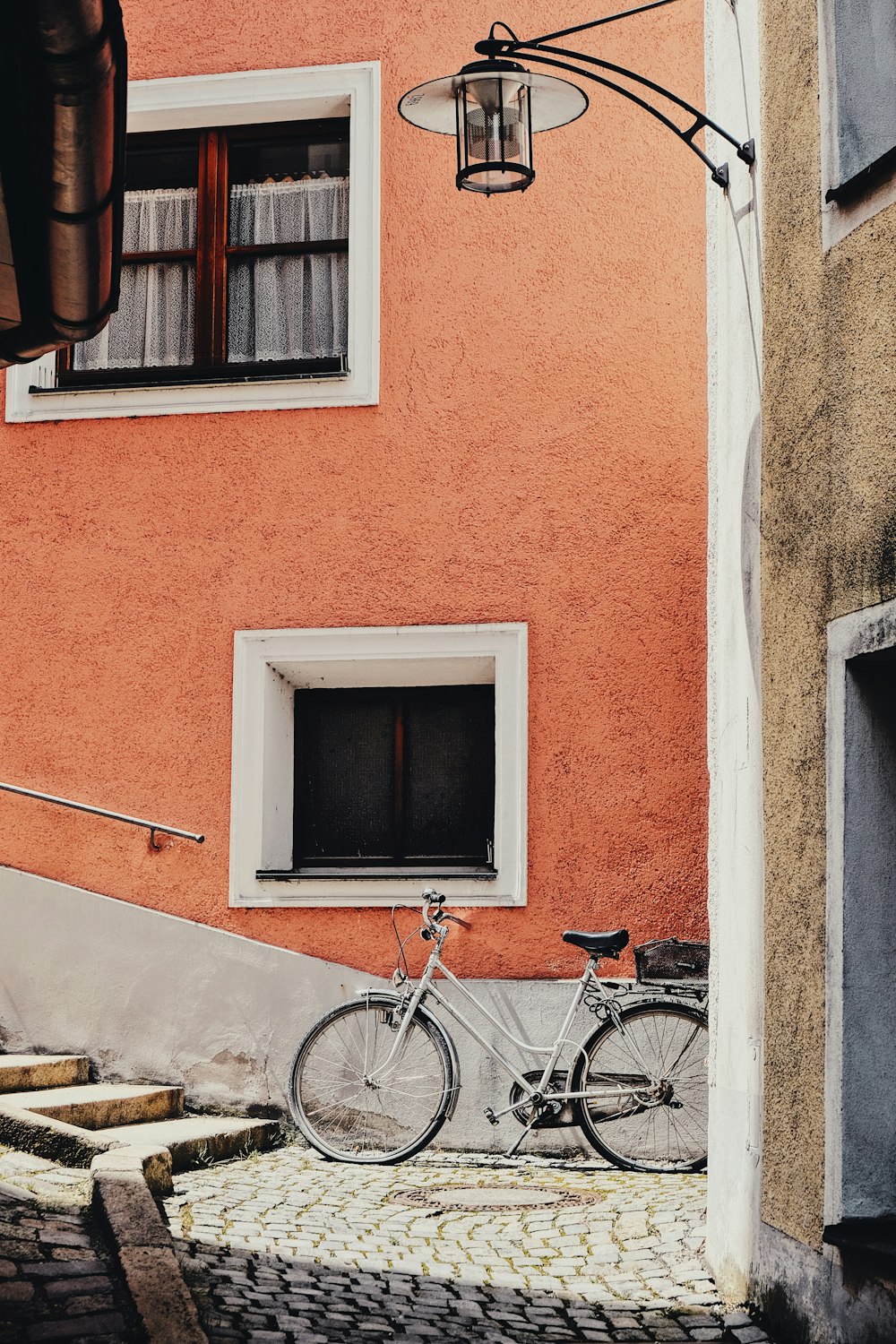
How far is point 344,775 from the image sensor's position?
344 inches

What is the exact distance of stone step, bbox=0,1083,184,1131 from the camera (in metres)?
7.00

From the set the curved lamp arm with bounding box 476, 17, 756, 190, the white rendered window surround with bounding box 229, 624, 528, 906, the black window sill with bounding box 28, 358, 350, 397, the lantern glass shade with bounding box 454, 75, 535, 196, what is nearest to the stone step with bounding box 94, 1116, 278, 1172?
Answer: the white rendered window surround with bounding box 229, 624, 528, 906

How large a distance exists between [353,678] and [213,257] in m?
2.56

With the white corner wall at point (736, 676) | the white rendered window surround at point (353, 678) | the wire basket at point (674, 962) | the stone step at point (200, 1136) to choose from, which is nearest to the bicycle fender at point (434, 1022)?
the white rendered window surround at point (353, 678)

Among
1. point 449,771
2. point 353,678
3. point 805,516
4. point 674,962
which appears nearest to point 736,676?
point 805,516

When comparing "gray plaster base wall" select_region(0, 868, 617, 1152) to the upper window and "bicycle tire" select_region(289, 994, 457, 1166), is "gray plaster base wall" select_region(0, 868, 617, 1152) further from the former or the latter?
the upper window

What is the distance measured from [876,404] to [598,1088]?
13.6 ft

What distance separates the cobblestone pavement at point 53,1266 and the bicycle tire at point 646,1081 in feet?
8.04

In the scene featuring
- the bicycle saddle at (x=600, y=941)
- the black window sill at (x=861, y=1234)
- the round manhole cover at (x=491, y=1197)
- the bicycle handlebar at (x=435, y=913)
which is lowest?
the round manhole cover at (x=491, y=1197)

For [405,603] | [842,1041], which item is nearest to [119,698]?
[405,603]

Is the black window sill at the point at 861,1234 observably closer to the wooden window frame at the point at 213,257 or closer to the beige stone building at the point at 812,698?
the beige stone building at the point at 812,698

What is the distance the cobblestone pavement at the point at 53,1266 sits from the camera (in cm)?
436

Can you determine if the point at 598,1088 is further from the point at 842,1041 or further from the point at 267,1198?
the point at 842,1041

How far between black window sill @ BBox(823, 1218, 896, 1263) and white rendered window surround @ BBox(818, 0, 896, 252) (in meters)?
2.73
